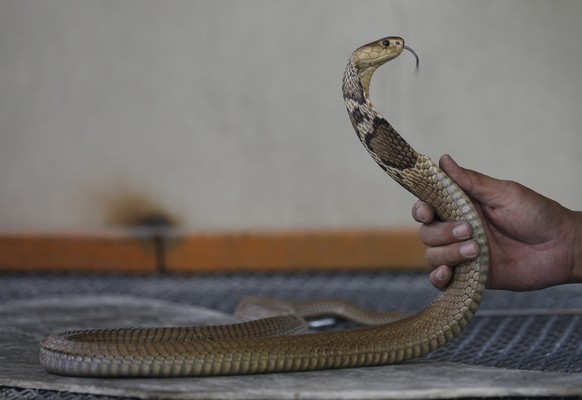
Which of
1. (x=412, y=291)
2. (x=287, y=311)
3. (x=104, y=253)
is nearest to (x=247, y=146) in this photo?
(x=104, y=253)

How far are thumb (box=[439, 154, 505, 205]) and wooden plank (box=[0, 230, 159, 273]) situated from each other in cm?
269

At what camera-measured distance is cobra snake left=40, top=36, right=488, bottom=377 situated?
2191mm

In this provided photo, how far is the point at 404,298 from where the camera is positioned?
394 centimetres

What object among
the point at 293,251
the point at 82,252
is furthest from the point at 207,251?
the point at 82,252

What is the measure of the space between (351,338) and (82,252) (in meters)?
2.90

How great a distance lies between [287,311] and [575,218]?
1092 mm

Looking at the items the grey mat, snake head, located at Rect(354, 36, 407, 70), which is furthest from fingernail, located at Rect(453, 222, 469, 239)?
snake head, located at Rect(354, 36, 407, 70)

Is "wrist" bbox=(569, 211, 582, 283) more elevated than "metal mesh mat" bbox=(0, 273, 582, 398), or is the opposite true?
"wrist" bbox=(569, 211, 582, 283)

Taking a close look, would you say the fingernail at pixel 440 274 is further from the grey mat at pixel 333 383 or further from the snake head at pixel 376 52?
the snake head at pixel 376 52

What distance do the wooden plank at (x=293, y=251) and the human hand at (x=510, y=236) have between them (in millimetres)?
2080

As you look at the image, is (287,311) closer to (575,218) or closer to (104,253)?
(575,218)

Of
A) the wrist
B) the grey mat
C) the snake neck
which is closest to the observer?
the grey mat

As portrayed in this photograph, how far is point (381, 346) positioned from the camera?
2.32m

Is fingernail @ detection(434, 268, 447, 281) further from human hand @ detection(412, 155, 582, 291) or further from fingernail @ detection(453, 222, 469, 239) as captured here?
fingernail @ detection(453, 222, 469, 239)
